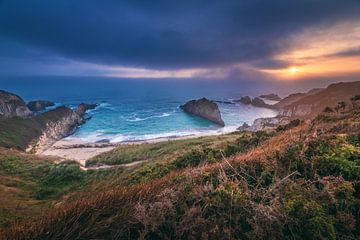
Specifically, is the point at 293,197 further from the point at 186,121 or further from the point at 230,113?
the point at 230,113

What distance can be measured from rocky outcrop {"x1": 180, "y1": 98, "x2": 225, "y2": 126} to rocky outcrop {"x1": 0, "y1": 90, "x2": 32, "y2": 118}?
189 ft

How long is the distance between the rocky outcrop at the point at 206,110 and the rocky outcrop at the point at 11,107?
189 ft

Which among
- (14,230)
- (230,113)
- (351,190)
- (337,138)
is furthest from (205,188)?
(230,113)

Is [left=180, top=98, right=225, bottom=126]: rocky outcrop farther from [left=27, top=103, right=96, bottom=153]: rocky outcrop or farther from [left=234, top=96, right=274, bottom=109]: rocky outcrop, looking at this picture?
[left=27, top=103, right=96, bottom=153]: rocky outcrop

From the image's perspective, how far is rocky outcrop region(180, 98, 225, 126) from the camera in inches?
3585

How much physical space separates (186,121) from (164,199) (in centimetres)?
8524

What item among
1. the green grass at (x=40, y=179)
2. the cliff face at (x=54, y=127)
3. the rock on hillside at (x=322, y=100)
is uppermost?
the rock on hillside at (x=322, y=100)

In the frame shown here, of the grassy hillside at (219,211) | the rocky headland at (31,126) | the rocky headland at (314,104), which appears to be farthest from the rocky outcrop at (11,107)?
the grassy hillside at (219,211)

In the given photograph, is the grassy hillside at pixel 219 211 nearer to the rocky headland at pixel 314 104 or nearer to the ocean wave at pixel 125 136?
the ocean wave at pixel 125 136

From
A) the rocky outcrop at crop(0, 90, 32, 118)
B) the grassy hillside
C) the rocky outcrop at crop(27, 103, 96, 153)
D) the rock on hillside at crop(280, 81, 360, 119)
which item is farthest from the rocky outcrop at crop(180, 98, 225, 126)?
the grassy hillside

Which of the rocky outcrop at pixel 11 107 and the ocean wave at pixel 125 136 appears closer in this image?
the ocean wave at pixel 125 136

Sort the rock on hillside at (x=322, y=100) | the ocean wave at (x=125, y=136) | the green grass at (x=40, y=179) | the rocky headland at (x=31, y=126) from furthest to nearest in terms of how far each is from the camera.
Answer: the rock on hillside at (x=322, y=100), the ocean wave at (x=125, y=136), the rocky headland at (x=31, y=126), the green grass at (x=40, y=179)

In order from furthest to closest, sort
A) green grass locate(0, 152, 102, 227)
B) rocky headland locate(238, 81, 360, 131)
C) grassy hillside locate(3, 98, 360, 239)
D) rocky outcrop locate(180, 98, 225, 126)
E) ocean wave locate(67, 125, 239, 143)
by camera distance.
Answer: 1. rocky outcrop locate(180, 98, 225, 126)
2. rocky headland locate(238, 81, 360, 131)
3. ocean wave locate(67, 125, 239, 143)
4. green grass locate(0, 152, 102, 227)
5. grassy hillside locate(3, 98, 360, 239)

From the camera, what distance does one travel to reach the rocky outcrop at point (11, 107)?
8125cm
